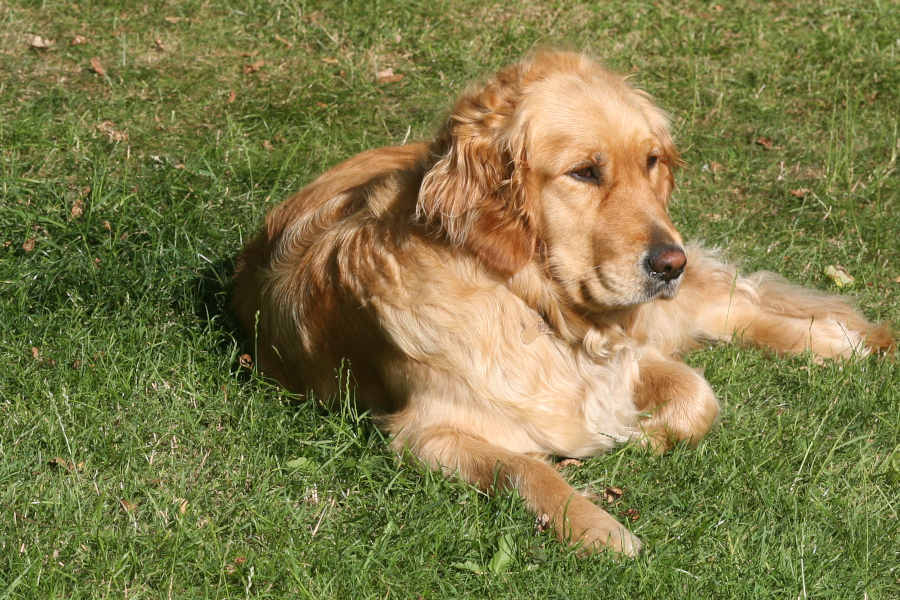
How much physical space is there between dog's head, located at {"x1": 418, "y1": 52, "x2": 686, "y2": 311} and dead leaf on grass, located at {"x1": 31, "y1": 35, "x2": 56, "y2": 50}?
14.1 feet

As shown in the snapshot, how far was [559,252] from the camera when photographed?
11.5ft

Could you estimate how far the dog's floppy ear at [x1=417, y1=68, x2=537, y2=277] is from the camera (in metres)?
3.40

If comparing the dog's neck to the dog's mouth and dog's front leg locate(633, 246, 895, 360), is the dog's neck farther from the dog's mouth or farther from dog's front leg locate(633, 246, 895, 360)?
dog's front leg locate(633, 246, 895, 360)

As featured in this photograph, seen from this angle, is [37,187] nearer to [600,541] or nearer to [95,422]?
[95,422]

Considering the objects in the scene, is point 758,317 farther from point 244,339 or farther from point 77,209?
point 77,209

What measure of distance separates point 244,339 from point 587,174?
1983mm

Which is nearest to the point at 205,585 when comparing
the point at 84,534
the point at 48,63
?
the point at 84,534

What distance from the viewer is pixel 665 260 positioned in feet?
11.0

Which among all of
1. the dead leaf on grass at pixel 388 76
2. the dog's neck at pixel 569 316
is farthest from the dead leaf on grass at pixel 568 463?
the dead leaf on grass at pixel 388 76

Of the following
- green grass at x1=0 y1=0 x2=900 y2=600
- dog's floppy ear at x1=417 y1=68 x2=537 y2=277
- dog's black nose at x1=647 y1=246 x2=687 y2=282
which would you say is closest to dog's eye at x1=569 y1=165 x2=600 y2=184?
dog's floppy ear at x1=417 y1=68 x2=537 y2=277

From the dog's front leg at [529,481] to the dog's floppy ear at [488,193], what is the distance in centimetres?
72

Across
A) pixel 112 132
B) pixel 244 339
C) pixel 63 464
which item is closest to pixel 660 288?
pixel 244 339

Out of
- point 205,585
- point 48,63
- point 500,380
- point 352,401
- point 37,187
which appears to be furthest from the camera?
point 48,63

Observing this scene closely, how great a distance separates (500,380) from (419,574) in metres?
0.88
